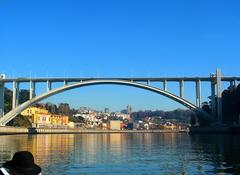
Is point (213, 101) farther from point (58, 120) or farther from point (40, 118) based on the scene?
point (58, 120)

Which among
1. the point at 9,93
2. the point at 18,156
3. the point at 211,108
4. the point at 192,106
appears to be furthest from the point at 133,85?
the point at 18,156

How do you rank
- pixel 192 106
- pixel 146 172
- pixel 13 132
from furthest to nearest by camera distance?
pixel 13 132 < pixel 192 106 < pixel 146 172

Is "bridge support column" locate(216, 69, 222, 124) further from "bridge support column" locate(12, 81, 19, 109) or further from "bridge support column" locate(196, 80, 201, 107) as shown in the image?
"bridge support column" locate(12, 81, 19, 109)

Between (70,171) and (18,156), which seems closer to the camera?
(18,156)

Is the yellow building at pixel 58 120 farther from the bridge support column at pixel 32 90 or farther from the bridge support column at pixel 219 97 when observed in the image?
the bridge support column at pixel 219 97

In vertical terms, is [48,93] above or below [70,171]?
above

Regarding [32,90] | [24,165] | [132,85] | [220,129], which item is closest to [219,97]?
[220,129]

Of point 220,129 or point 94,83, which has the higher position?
point 94,83

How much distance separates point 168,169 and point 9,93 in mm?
118792

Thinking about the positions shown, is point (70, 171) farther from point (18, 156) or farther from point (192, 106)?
point (192, 106)

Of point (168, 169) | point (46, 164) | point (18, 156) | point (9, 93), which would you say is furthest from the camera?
point (9, 93)

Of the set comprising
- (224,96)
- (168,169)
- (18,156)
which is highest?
(224,96)

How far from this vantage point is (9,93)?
140250 millimetres

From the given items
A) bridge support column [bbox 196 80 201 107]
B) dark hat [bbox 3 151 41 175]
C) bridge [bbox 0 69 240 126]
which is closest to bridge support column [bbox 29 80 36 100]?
bridge [bbox 0 69 240 126]
